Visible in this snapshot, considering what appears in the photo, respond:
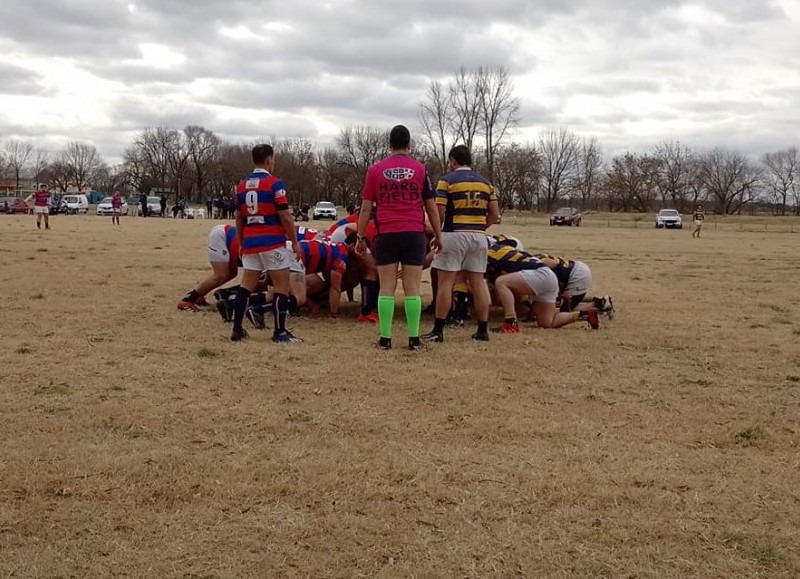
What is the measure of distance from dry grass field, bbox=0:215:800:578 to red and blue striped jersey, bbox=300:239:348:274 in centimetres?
86

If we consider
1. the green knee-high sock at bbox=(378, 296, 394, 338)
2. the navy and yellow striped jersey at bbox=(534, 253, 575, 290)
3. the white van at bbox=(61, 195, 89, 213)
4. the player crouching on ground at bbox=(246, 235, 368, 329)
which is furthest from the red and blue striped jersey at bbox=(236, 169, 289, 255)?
the white van at bbox=(61, 195, 89, 213)

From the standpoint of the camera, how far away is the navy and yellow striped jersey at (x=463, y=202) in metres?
6.99

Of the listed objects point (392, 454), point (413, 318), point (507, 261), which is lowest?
point (392, 454)

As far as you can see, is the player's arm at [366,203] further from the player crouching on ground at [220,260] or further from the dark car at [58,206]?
the dark car at [58,206]

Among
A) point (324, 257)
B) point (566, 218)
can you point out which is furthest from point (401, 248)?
point (566, 218)

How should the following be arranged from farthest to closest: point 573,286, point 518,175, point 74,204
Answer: point 518,175 < point 74,204 < point 573,286

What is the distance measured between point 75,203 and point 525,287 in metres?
62.7

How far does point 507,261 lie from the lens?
26.1 feet

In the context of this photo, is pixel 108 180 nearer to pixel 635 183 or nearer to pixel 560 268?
pixel 635 183

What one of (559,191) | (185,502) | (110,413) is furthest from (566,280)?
(559,191)

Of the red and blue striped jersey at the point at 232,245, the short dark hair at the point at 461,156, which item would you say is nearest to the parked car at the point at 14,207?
the red and blue striped jersey at the point at 232,245

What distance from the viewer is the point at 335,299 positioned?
8.10 m

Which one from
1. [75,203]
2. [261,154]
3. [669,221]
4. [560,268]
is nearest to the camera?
[261,154]

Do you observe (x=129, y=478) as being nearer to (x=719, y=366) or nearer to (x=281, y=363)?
(x=281, y=363)
